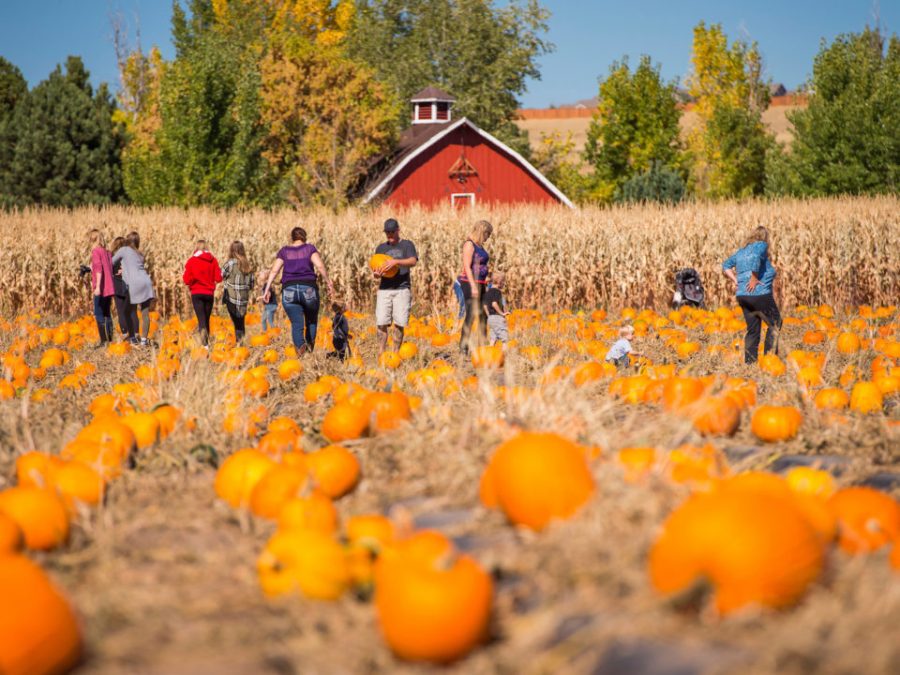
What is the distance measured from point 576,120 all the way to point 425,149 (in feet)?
234

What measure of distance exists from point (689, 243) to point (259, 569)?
16.8 m

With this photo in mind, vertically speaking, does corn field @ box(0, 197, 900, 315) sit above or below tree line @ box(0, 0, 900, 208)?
below

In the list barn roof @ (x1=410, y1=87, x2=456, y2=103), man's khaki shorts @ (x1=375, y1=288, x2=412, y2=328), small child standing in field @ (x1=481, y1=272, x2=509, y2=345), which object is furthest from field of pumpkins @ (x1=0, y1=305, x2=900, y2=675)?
barn roof @ (x1=410, y1=87, x2=456, y2=103)

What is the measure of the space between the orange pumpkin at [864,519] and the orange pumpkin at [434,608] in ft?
4.27

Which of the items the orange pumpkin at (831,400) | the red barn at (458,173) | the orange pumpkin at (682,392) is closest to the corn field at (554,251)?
the orange pumpkin at (831,400)

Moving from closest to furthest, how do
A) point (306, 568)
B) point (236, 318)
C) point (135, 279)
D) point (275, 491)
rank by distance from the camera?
point (306, 568), point (275, 491), point (236, 318), point (135, 279)

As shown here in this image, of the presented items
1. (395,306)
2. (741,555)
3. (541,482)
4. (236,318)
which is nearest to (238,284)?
(236,318)

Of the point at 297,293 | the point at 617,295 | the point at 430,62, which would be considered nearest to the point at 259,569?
the point at 297,293

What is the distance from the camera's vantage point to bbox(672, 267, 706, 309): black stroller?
17.5m

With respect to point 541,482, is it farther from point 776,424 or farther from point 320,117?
point 320,117

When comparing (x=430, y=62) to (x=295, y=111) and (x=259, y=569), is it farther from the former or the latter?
(x=259, y=569)

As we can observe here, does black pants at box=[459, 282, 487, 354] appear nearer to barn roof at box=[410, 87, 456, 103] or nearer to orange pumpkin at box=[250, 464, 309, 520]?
orange pumpkin at box=[250, 464, 309, 520]

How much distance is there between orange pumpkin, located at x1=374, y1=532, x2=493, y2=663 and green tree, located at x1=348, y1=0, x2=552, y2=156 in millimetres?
48477

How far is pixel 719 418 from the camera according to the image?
207 inches
